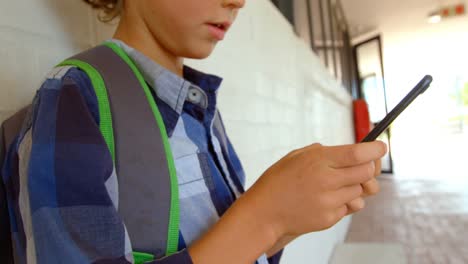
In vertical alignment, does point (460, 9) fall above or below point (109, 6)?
above

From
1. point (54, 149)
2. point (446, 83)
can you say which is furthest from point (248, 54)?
point (446, 83)

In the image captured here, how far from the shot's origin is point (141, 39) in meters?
0.57

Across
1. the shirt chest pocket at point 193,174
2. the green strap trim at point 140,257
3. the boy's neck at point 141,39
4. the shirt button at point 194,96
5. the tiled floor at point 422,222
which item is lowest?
the tiled floor at point 422,222

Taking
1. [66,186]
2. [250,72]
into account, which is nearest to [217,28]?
[66,186]

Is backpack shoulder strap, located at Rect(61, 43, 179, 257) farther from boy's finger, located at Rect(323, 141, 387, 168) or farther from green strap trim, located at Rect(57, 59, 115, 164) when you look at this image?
boy's finger, located at Rect(323, 141, 387, 168)

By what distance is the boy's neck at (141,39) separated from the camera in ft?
1.87

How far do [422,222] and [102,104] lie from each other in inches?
141

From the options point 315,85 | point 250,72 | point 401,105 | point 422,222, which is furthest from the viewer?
point 422,222

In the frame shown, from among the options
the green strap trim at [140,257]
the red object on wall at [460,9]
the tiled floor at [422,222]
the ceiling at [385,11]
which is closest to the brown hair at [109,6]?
the green strap trim at [140,257]

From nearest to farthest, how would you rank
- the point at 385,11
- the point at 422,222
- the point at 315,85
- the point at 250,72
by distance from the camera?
the point at 250,72 < the point at 315,85 < the point at 422,222 < the point at 385,11

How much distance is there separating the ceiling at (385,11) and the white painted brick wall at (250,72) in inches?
112

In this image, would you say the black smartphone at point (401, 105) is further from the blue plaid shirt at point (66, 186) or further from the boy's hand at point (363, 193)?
the blue plaid shirt at point (66, 186)

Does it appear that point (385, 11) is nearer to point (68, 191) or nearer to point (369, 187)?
point (369, 187)

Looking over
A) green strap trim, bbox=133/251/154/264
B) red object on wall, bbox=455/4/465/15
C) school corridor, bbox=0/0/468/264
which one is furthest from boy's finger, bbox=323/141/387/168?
red object on wall, bbox=455/4/465/15
